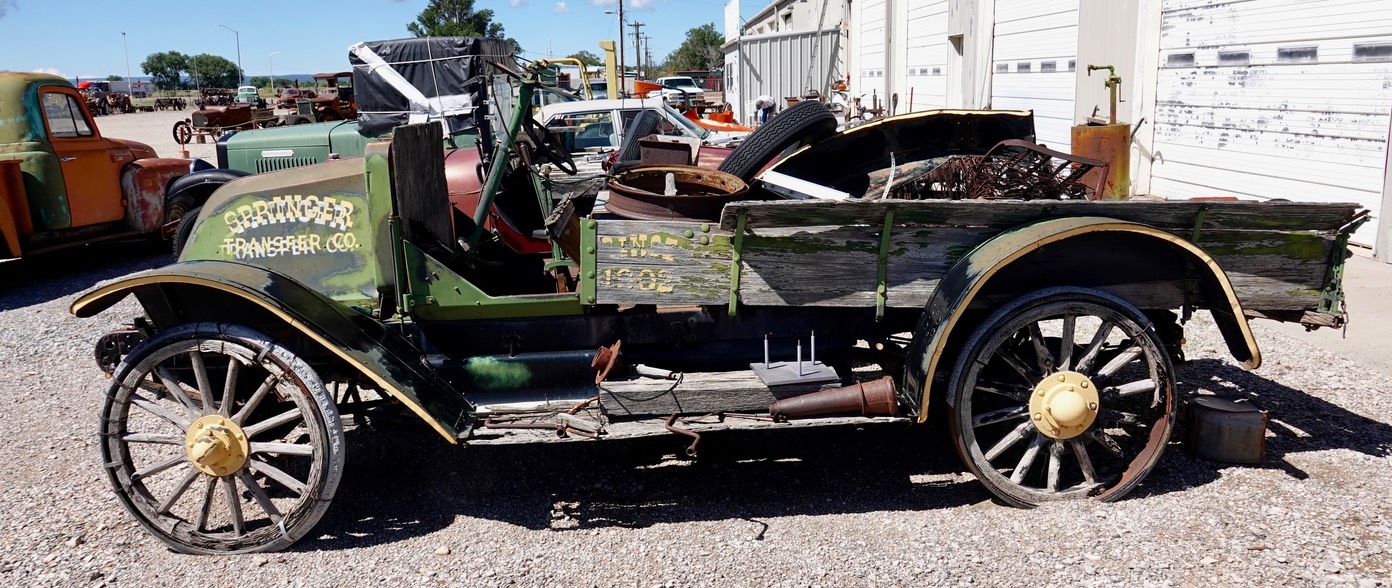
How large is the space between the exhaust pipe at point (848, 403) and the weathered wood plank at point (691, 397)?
0.06 metres

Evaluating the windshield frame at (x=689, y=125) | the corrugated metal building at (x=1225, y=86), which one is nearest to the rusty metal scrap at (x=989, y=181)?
the corrugated metal building at (x=1225, y=86)

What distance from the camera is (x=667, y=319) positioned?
Result: 397 cm

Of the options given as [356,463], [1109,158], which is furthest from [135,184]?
[1109,158]

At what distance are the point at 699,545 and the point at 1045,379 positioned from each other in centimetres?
148

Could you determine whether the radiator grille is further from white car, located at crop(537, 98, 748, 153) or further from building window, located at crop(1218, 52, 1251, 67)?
building window, located at crop(1218, 52, 1251, 67)

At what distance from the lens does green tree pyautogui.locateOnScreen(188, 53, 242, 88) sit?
317ft

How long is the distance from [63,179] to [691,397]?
8.44m

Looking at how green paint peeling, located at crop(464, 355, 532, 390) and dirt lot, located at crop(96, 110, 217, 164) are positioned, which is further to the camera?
dirt lot, located at crop(96, 110, 217, 164)

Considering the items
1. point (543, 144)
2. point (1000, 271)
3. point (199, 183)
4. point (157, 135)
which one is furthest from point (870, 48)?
point (157, 135)

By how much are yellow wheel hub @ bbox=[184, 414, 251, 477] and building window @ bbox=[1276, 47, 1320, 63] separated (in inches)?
345

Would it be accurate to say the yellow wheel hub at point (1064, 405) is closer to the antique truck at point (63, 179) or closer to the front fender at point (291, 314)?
the front fender at point (291, 314)

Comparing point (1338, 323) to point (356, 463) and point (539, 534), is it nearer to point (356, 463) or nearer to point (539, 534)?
point (539, 534)

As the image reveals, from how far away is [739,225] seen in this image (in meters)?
3.45

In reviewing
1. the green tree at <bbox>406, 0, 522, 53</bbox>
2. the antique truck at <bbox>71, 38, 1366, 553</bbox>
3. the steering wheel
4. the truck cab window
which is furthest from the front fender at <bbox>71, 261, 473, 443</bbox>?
the green tree at <bbox>406, 0, 522, 53</bbox>
